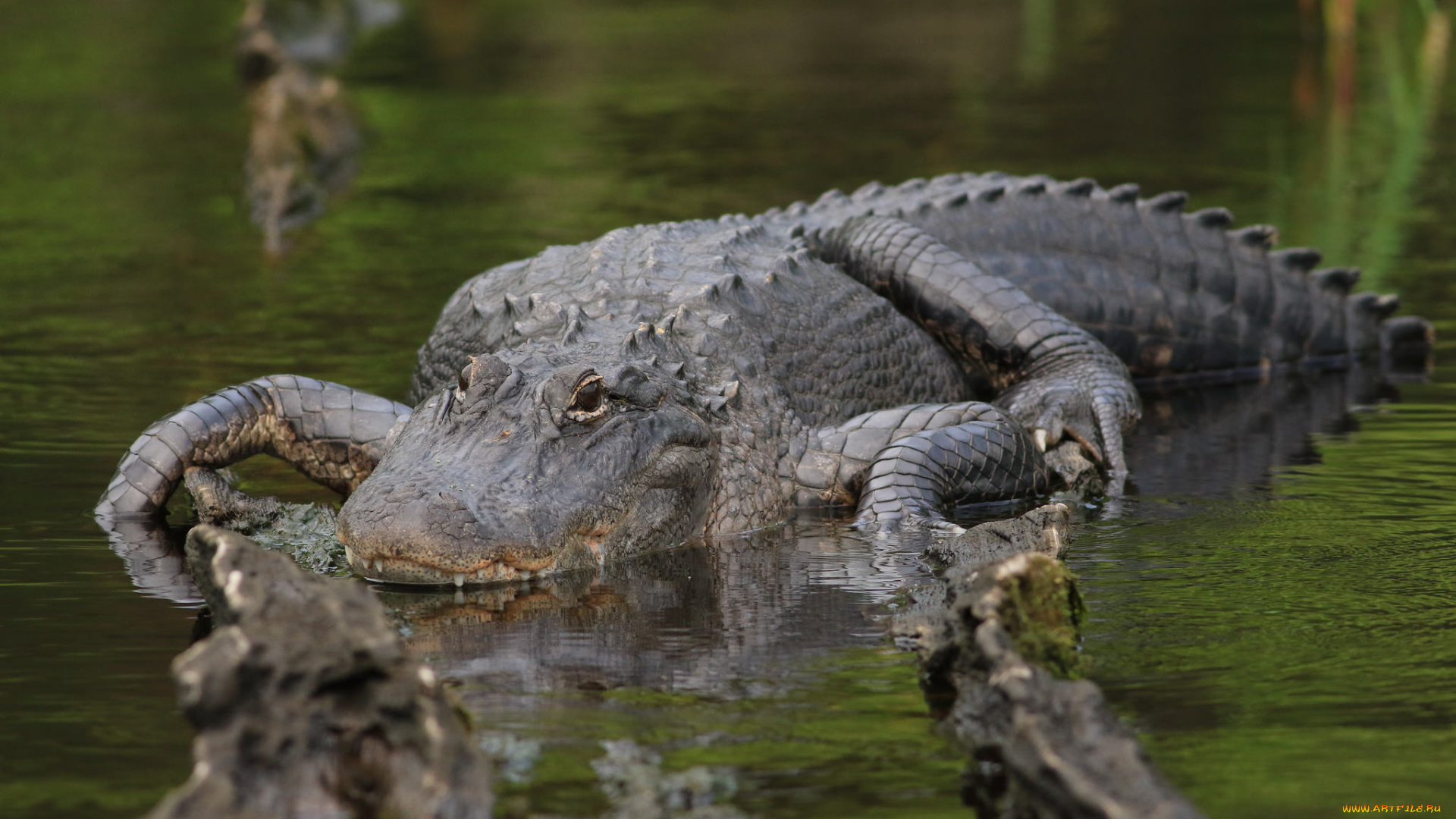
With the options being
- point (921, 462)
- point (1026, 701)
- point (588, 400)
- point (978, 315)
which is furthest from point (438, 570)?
point (978, 315)

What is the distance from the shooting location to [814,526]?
512 cm

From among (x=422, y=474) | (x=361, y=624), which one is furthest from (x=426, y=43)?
(x=361, y=624)

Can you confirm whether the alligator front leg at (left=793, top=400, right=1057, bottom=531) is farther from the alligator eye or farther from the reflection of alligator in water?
the reflection of alligator in water

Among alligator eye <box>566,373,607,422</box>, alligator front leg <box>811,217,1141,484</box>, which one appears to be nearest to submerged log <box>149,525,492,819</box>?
alligator eye <box>566,373,607,422</box>

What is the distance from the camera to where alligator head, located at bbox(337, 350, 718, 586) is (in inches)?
165

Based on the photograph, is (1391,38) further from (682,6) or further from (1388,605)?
(1388,605)

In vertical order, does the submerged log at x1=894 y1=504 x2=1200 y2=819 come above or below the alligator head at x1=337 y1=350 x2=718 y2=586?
below

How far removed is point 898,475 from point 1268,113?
36.9ft

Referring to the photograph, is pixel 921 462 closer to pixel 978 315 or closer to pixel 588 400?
pixel 588 400

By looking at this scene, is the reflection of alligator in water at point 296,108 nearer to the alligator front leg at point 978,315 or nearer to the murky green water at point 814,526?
the murky green water at point 814,526

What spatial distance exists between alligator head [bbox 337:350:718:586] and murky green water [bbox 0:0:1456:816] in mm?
161

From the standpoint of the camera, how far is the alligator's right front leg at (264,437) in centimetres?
517

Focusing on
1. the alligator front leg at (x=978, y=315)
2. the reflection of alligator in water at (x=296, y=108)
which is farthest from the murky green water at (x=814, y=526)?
the alligator front leg at (x=978, y=315)

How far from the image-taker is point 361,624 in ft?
9.47
